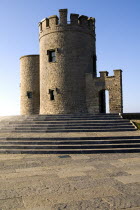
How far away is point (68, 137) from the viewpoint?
13.2 m

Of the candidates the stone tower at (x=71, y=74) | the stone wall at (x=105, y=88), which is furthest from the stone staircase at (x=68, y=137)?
the stone tower at (x=71, y=74)

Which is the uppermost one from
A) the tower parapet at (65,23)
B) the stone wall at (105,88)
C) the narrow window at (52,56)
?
the tower parapet at (65,23)

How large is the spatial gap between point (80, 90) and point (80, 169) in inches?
664

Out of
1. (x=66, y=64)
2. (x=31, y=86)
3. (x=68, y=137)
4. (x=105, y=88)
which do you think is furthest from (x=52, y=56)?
(x=68, y=137)

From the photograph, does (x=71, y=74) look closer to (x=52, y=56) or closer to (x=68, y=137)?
(x=52, y=56)

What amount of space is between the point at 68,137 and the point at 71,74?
41.4 feet

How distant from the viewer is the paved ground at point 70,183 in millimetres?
5316

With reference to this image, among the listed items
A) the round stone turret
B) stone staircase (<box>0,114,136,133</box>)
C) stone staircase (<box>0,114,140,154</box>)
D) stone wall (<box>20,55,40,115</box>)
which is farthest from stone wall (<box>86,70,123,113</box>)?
stone wall (<box>20,55,40,115</box>)

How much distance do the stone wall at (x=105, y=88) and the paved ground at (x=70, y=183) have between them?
13924mm

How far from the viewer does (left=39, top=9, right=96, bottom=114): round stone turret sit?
24.7 m

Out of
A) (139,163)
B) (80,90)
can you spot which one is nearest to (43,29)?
(80,90)

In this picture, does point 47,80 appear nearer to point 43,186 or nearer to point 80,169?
point 80,169

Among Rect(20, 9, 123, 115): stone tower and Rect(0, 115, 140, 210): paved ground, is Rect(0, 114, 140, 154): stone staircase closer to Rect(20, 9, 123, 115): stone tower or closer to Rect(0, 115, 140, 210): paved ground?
Rect(0, 115, 140, 210): paved ground

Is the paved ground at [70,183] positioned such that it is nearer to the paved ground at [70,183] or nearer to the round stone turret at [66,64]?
the paved ground at [70,183]
